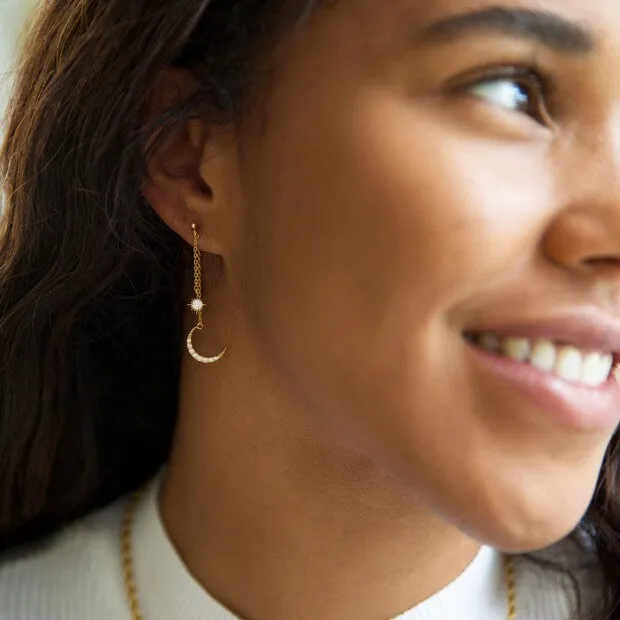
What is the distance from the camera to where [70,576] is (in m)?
0.98

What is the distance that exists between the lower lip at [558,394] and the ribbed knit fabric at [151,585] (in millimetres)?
273

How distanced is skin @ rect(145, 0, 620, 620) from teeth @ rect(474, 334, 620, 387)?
0.03 m

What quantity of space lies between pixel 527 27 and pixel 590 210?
0.47 ft

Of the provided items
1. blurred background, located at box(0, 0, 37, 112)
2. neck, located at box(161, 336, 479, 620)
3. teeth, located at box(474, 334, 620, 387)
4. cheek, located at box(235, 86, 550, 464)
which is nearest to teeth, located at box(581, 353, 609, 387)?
teeth, located at box(474, 334, 620, 387)

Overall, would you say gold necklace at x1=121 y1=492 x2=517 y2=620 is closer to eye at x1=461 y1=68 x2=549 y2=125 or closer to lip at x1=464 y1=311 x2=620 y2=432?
lip at x1=464 y1=311 x2=620 y2=432

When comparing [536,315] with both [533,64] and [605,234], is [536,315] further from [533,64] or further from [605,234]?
[533,64]

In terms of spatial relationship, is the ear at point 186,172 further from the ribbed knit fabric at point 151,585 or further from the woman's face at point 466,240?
the ribbed knit fabric at point 151,585

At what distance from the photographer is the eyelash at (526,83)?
0.68 m

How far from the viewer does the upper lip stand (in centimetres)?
65

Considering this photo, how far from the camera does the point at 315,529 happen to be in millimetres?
859

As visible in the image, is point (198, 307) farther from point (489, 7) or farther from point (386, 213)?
point (489, 7)

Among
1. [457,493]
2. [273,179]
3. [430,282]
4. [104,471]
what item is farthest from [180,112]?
[104,471]

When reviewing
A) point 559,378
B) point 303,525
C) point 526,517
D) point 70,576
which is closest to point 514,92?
point 559,378

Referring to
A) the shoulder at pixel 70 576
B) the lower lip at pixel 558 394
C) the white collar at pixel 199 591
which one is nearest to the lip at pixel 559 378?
the lower lip at pixel 558 394
